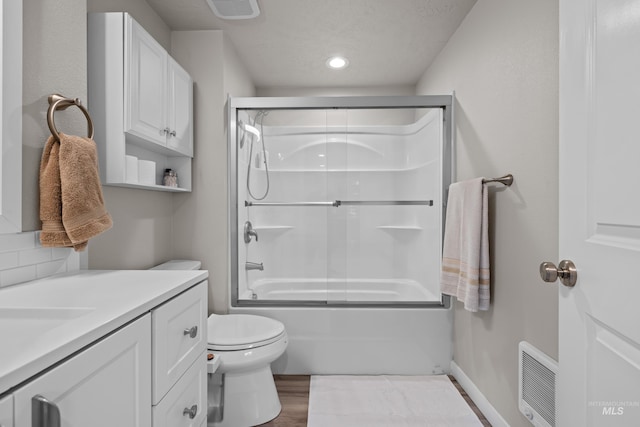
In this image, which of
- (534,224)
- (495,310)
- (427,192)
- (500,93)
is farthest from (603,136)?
(427,192)

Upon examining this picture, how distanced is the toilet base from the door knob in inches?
59.1

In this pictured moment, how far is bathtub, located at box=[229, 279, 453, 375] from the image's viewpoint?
2.30 m

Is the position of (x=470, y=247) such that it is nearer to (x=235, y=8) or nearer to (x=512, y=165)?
(x=512, y=165)

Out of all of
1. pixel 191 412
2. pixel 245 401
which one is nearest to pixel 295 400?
pixel 245 401

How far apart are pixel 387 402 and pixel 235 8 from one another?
8.11 feet

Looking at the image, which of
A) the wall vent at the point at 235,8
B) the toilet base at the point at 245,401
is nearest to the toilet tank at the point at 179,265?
the toilet base at the point at 245,401

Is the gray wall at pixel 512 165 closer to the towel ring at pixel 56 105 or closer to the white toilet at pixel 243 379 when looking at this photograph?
the white toilet at pixel 243 379

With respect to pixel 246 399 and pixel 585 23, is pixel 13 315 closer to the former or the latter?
pixel 246 399

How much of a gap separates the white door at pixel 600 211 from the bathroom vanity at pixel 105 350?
41.0 inches

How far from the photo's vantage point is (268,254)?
2531 millimetres

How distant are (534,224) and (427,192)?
1025 millimetres

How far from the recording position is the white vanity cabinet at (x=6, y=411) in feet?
1.53

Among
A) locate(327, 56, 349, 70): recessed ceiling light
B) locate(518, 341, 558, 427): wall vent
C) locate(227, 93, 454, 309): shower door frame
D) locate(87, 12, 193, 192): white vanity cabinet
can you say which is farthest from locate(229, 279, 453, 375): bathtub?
locate(327, 56, 349, 70): recessed ceiling light

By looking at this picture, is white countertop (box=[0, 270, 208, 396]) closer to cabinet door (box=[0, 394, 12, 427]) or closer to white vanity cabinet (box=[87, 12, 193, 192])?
cabinet door (box=[0, 394, 12, 427])
